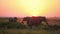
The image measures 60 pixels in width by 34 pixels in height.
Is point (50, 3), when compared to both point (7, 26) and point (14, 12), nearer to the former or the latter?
point (14, 12)

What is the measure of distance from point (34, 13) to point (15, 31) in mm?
321

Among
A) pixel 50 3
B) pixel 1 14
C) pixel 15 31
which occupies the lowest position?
pixel 15 31

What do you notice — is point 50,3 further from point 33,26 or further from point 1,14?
point 1,14

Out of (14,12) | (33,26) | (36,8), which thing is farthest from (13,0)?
(33,26)

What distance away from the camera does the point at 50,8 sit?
1.78m

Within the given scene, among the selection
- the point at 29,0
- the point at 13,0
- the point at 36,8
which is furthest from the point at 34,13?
the point at 13,0

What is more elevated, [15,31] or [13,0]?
[13,0]

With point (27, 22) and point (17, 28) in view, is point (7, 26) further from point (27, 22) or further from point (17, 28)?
point (27, 22)

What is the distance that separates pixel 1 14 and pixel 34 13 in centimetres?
42

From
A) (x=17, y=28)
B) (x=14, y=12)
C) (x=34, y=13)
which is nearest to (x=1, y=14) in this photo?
(x=14, y=12)

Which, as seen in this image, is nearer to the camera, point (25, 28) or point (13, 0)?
point (25, 28)

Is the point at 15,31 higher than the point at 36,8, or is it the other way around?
the point at 36,8

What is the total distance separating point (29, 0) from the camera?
177 centimetres

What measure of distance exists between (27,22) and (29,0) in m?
0.28
